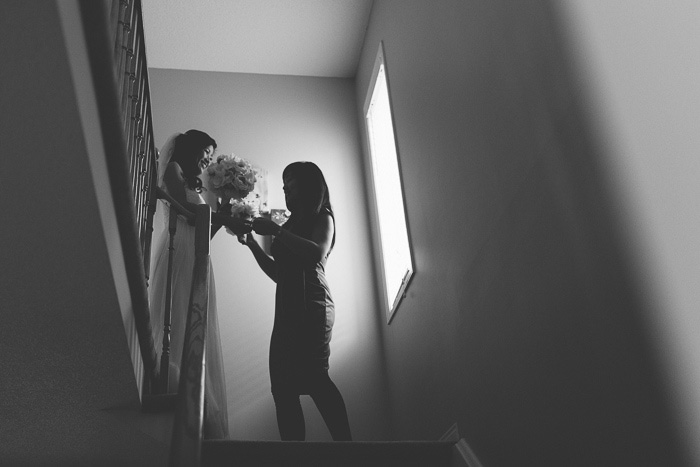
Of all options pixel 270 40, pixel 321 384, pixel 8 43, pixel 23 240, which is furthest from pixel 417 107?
pixel 8 43

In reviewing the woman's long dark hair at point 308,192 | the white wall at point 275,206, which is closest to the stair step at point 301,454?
the woman's long dark hair at point 308,192

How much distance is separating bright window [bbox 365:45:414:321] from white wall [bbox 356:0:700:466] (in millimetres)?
907

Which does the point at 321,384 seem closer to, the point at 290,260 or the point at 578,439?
the point at 290,260

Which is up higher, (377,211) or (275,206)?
(275,206)

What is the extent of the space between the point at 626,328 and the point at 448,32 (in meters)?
1.88

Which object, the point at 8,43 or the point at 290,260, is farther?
the point at 290,260

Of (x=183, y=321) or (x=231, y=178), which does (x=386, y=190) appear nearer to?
(x=231, y=178)

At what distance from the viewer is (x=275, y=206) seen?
5.12 m

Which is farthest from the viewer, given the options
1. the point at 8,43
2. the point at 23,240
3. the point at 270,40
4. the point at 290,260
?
the point at 270,40

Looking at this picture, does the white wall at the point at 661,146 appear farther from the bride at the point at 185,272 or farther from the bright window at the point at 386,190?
the bright window at the point at 386,190

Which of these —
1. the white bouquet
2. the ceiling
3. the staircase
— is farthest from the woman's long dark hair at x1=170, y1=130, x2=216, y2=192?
the ceiling

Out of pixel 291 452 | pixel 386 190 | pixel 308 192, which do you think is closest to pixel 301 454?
pixel 291 452

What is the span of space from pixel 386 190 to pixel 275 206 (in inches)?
30.5

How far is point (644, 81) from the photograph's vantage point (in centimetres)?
187
